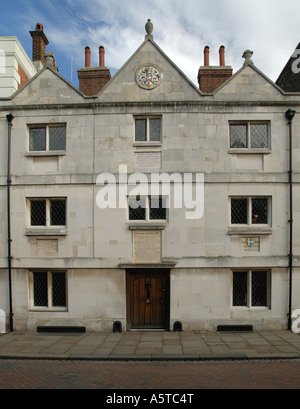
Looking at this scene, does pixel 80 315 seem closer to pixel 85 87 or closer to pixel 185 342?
pixel 185 342

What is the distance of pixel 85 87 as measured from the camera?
630 inches

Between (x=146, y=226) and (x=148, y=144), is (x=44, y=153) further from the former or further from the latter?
(x=146, y=226)

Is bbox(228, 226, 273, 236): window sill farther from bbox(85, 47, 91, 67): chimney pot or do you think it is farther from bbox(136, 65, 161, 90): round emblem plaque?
bbox(85, 47, 91, 67): chimney pot

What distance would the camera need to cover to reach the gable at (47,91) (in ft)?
43.2

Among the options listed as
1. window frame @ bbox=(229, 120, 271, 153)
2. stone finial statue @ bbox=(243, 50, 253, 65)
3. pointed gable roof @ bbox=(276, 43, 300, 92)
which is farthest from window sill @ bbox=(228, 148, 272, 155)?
pointed gable roof @ bbox=(276, 43, 300, 92)

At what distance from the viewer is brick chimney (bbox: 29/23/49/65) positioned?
1903 centimetres

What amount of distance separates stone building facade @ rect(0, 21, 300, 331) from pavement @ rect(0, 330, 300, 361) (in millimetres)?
617

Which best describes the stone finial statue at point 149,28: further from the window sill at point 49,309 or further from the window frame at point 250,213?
the window sill at point 49,309

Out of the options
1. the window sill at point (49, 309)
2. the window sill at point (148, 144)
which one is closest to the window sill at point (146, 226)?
the window sill at point (148, 144)

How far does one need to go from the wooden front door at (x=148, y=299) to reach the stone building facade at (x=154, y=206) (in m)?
0.04

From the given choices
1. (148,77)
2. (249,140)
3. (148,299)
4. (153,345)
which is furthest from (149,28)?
(153,345)
